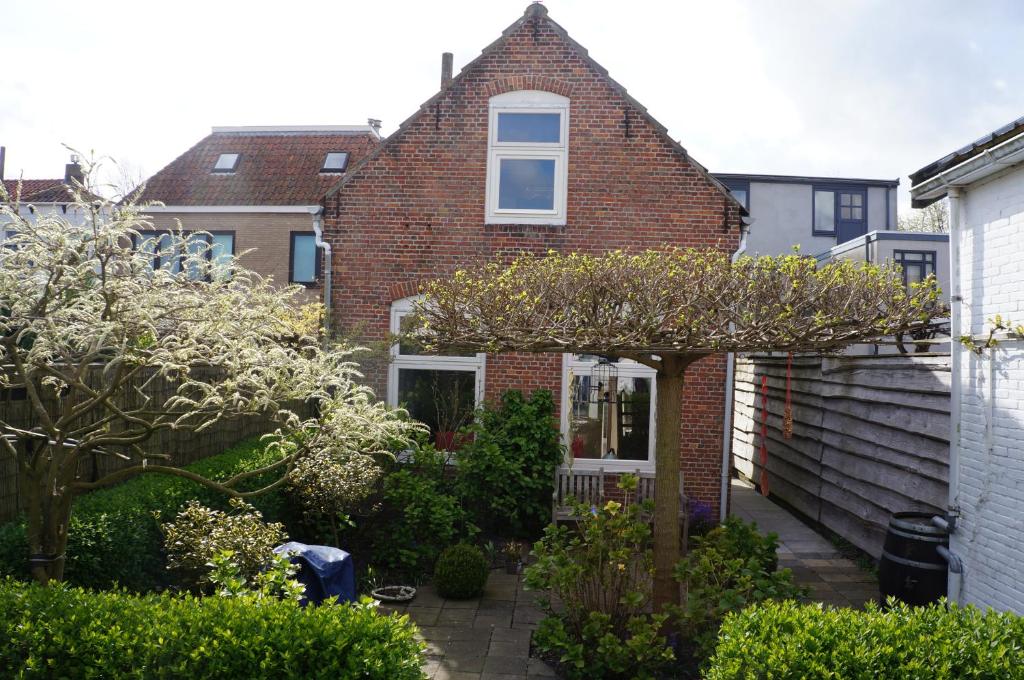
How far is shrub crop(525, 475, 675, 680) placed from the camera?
5887 mm

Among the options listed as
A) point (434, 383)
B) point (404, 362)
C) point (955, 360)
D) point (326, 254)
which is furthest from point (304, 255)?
point (955, 360)

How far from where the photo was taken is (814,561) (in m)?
9.84

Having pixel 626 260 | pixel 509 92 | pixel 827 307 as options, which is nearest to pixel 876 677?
pixel 827 307

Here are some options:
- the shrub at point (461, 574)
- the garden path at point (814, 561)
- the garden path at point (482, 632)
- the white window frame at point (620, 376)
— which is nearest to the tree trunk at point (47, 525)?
the garden path at point (482, 632)

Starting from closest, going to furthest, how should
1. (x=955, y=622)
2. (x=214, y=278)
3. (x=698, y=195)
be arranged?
(x=955, y=622) < (x=214, y=278) < (x=698, y=195)

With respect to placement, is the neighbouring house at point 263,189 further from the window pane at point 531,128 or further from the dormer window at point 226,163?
the window pane at point 531,128

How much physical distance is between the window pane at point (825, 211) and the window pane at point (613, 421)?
51.6 ft

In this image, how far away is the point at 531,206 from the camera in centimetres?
1102

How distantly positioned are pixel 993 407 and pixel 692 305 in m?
2.48

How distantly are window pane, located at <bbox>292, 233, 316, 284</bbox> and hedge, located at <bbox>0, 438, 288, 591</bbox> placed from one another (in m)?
13.6

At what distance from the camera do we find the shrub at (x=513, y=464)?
31.8ft

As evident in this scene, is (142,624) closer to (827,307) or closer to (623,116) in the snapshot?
(827,307)

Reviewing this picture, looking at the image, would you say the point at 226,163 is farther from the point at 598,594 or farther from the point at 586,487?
the point at 598,594

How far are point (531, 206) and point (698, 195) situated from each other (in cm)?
228
